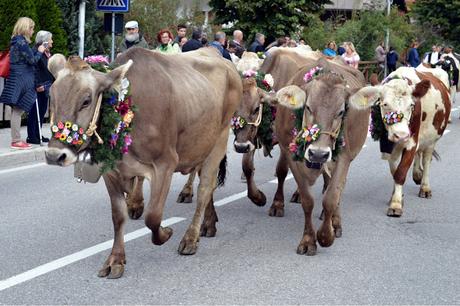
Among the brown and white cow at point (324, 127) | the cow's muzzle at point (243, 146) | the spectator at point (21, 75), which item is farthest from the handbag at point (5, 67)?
the brown and white cow at point (324, 127)

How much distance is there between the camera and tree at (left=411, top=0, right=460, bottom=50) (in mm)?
48562

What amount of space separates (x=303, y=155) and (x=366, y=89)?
80 cm

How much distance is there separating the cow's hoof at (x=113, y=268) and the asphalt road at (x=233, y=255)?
0.28 feet

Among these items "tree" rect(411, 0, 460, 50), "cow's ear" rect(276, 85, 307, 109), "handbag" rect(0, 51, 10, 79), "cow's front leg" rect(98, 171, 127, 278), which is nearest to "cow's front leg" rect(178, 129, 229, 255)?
"cow's front leg" rect(98, 171, 127, 278)

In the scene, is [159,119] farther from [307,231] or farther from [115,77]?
[307,231]

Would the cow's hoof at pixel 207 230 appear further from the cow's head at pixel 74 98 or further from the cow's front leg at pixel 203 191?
the cow's head at pixel 74 98

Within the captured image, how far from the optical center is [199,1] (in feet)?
99.4

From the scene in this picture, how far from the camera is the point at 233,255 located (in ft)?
22.5

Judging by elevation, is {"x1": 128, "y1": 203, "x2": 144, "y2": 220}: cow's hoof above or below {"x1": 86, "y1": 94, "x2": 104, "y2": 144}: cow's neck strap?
below

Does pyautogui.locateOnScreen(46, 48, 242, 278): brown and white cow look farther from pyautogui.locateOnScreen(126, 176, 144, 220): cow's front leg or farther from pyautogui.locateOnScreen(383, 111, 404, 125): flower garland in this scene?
pyautogui.locateOnScreen(383, 111, 404, 125): flower garland

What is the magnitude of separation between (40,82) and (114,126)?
299 inches

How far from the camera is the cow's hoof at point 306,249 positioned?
22.7 ft

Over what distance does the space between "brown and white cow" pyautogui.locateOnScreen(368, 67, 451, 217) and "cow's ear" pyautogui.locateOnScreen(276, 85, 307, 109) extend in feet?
5.66

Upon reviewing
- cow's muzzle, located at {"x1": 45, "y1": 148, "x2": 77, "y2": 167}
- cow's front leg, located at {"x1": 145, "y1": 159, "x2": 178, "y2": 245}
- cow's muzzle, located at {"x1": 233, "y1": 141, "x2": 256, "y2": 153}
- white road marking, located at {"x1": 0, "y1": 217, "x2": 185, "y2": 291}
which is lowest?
→ white road marking, located at {"x1": 0, "y1": 217, "x2": 185, "y2": 291}
